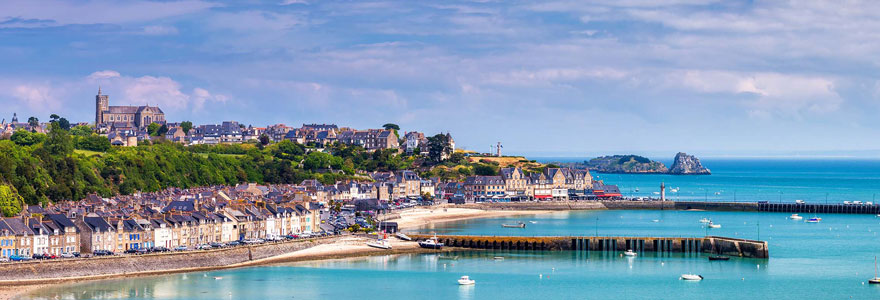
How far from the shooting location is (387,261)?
69625mm

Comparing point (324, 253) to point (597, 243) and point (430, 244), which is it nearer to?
point (430, 244)

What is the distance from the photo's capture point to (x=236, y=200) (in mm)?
86938

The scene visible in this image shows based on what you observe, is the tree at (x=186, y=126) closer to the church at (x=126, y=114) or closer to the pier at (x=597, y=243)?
the church at (x=126, y=114)

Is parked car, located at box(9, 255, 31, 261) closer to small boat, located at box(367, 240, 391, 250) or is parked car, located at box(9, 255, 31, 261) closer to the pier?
small boat, located at box(367, 240, 391, 250)

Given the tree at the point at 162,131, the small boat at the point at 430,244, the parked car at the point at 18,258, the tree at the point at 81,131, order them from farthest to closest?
the tree at the point at 162,131, the tree at the point at 81,131, the small boat at the point at 430,244, the parked car at the point at 18,258

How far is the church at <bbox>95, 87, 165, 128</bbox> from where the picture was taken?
7564 inches

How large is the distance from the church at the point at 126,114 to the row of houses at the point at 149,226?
109 meters

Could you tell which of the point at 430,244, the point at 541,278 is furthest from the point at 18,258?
the point at 430,244

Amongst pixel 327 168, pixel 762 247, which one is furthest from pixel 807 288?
pixel 327 168

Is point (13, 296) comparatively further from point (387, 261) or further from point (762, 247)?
point (762, 247)

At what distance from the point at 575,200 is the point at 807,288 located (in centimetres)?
7646

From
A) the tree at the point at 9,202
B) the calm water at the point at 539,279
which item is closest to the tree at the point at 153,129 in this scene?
the tree at the point at 9,202

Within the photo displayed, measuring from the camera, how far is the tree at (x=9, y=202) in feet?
245

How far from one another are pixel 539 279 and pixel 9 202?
39501 mm
